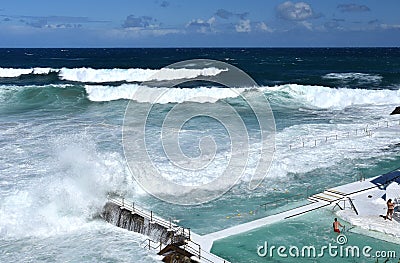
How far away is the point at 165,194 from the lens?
19.5 metres

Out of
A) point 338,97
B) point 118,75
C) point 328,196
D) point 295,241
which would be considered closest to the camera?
point 295,241

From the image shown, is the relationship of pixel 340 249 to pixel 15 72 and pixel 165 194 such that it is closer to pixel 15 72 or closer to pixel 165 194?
pixel 165 194

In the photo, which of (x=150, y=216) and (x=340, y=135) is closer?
(x=150, y=216)

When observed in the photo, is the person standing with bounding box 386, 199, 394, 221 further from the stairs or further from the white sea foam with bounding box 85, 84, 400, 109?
the white sea foam with bounding box 85, 84, 400, 109

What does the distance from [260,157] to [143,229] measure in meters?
9.39

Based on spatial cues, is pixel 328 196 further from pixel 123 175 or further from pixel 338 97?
pixel 338 97

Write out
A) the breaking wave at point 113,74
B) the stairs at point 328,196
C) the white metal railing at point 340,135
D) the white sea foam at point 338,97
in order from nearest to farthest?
the stairs at point 328,196
the white metal railing at point 340,135
the white sea foam at point 338,97
the breaking wave at point 113,74

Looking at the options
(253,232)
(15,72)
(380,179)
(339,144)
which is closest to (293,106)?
(339,144)

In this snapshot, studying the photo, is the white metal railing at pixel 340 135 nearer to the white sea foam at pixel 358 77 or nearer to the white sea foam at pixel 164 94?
the white sea foam at pixel 164 94

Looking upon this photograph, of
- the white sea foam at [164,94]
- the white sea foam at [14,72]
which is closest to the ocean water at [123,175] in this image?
the white sea foam at [164,94]

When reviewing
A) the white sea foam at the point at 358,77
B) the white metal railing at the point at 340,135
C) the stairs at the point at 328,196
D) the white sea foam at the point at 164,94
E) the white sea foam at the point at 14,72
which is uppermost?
the white sea foam at the point at 358,77

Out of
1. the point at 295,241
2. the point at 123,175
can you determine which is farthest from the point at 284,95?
the point at 295,241

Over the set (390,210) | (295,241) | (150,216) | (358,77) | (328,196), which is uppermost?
(358,77)

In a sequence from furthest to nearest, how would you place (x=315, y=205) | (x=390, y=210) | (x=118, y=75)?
1. (x=118, y=75)
2. (x=315, y=205)
3. (x=390, y=210)
